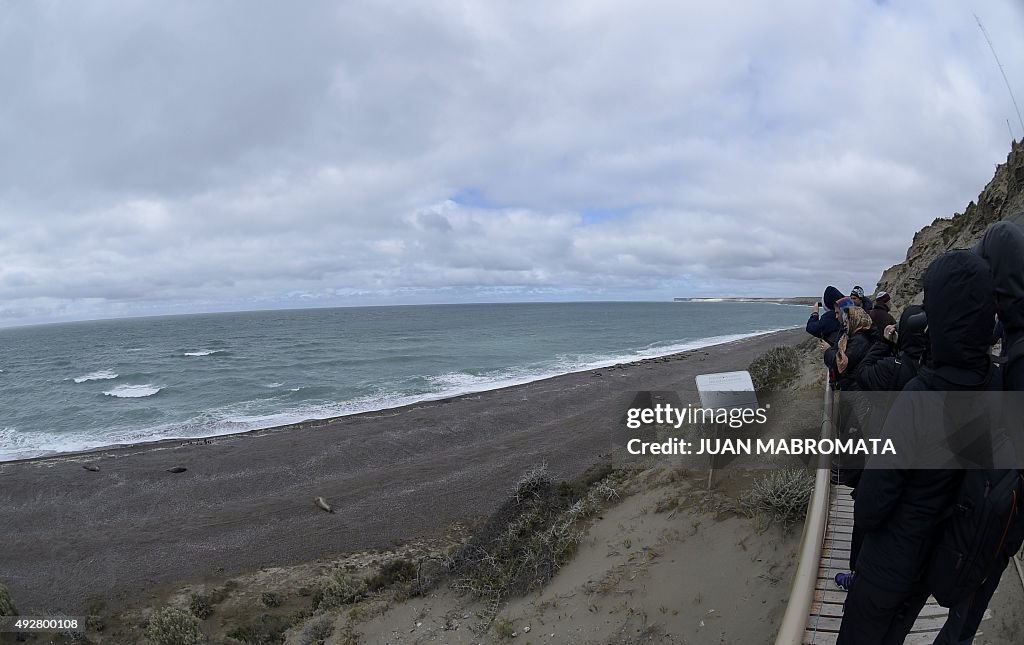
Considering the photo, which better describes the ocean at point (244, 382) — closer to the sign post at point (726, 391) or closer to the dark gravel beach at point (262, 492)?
the dark gravel beach at point (262, 492)

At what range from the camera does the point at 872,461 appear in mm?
2324

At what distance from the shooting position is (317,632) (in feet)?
20.3

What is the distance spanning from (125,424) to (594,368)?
24132 millimetres

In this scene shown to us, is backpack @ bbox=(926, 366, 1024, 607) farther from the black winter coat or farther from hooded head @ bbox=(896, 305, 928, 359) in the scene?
hooded head @ bbox=(896, 305, 928, 359)

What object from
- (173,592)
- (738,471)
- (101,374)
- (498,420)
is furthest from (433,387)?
(101,374)

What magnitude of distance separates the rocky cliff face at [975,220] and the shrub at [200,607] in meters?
12.8

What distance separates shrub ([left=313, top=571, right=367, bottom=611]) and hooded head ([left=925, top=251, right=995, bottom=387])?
7.41 m

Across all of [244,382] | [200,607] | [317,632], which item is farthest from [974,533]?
[244,382]

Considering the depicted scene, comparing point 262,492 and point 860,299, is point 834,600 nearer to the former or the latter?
point 860,299

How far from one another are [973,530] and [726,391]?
11.5ft

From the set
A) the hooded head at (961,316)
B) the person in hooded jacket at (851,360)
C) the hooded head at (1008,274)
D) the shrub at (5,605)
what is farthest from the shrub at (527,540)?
the shrub at (5,605)

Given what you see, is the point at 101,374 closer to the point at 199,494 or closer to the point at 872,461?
the point at 199,494

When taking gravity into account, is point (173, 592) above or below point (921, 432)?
below

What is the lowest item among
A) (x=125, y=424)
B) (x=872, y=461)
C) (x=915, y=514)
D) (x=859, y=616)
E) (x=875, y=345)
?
(x=125, y=424)
